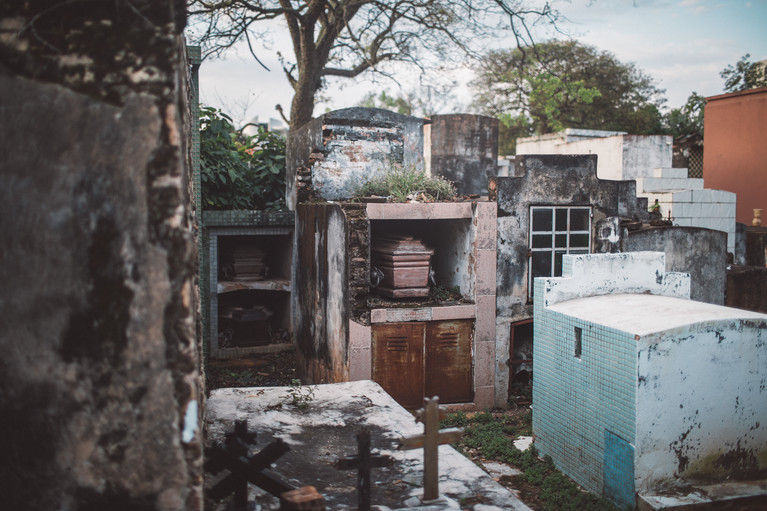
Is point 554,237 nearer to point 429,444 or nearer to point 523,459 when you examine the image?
point 523,459

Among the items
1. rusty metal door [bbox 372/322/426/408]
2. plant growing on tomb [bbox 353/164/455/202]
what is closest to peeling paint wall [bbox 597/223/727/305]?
plant growing on tomb [bbox 353/164/455/202]

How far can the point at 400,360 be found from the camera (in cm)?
927

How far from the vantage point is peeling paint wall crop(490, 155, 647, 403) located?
1042 cm

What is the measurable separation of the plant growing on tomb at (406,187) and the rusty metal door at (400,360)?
6.53 ft

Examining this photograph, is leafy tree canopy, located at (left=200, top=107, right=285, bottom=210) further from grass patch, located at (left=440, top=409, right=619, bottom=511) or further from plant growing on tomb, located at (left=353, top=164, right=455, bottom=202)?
grass patch, located at (left=440, top=409, right=619, bottom=511)

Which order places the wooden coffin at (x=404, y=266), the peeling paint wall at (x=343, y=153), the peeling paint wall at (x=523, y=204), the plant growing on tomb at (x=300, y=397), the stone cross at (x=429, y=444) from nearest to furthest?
the stone cross at (x=429, y=444) < the plant growing on tomb at (x=300, y=397) < the wooden coffin at (x=404, y=266) < the peeling paint wall at (x=523, y=204) < the peeling paint wall at (x=343, y=153)

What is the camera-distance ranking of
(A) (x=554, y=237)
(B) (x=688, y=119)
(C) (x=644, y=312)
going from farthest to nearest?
(B) (x=688, y=119)
(A) (x=554, y=237)
(C) (x=644, y=312)

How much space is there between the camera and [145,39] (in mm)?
2268

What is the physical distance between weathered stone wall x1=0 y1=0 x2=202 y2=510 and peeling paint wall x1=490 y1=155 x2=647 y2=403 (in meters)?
8.54

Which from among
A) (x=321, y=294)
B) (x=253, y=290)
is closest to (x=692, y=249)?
(x=321, y=294)

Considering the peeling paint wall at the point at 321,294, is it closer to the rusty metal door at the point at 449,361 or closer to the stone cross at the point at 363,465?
the rusty metal door at the point at 449,361

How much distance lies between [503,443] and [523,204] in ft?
13.6

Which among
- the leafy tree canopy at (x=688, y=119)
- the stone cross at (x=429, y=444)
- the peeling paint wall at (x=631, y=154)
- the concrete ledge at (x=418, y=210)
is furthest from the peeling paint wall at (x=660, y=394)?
the leafy tree canopy at (x=688, y=119)

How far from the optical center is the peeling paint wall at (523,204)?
34.2 ft
